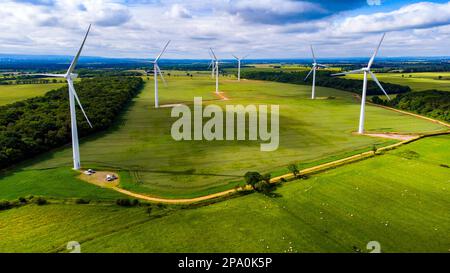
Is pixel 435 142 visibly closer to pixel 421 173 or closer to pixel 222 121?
pixel 421 173

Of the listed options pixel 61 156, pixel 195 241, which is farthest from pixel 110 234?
pixel 61 156

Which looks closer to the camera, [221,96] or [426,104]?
[426,104]

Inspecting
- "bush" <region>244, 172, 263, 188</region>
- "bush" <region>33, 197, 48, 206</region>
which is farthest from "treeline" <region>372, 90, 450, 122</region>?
"bush" <region>33, 197, 48, 206</region>

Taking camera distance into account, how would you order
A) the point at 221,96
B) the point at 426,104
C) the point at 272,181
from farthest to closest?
the point at 221,96 → the point at 426,104 → the point at 272,181

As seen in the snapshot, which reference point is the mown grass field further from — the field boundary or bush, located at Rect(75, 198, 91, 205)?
the field boundary

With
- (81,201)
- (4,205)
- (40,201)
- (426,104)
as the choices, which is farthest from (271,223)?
(426,104)

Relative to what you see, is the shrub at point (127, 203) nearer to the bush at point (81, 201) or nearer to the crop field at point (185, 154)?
the bush at point (81, 201)

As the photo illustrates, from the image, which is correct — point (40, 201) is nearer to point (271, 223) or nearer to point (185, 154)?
point (185, 154)
